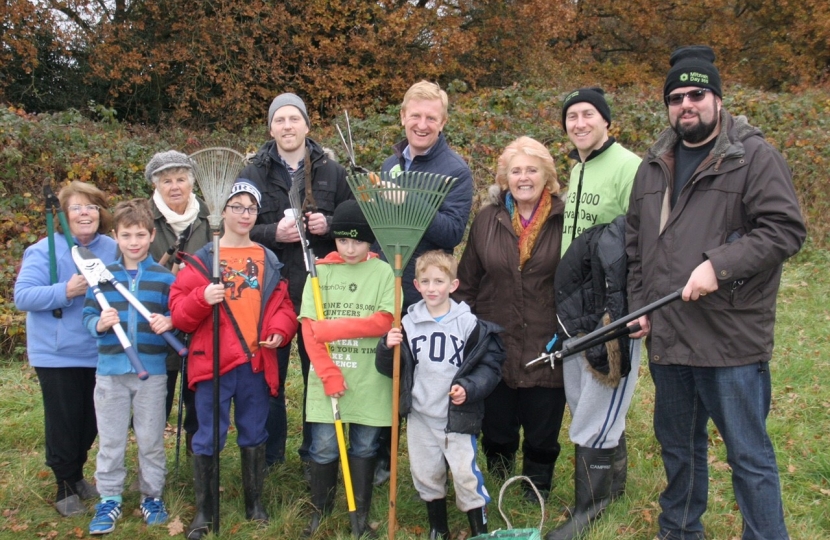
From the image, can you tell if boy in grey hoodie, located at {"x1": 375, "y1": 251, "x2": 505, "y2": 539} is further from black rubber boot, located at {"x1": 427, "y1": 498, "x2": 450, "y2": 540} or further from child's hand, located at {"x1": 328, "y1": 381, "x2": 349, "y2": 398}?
child's hand, located at {"x1": 328, "y1": 381, "x2": 349, "y2": 398}

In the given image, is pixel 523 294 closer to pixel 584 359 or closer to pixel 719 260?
pixel 584 359

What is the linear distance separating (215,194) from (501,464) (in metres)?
2.28

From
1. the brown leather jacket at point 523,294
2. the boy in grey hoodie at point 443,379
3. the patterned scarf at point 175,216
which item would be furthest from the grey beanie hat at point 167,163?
the brown leather jacket at point 523,294

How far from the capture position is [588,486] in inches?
154

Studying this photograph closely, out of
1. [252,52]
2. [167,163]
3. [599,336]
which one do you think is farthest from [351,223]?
[252,52]

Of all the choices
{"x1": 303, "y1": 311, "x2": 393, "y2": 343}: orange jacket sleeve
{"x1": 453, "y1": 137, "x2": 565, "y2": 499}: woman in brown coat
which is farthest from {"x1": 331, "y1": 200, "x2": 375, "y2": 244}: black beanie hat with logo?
{"x1": 453, "y1": 137, "x2": 565, "y2": 499}: woman in brown coat

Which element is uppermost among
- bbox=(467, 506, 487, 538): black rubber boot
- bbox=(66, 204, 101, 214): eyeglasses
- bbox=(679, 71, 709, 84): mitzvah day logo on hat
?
bbox=(679, 71, 709, 84): mitzvah day logo on hat

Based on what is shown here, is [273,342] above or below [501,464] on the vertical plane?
above

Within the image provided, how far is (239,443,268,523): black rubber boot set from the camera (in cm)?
405

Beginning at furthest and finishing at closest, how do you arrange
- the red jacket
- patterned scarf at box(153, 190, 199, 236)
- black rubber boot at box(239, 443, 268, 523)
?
patterned scarf at box(153, 190, 199, 236) → black rubber boot at box(239, 443, 268, 523) → the red jacket

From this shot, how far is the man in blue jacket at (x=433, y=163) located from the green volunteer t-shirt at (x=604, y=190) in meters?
0.62

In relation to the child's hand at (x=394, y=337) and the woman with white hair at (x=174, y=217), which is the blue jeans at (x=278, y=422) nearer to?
the woman with white hair at (x=174, y=217)

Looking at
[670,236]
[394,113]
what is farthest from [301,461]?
[394,113]

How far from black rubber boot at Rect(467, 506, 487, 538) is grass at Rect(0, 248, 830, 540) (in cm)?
25
